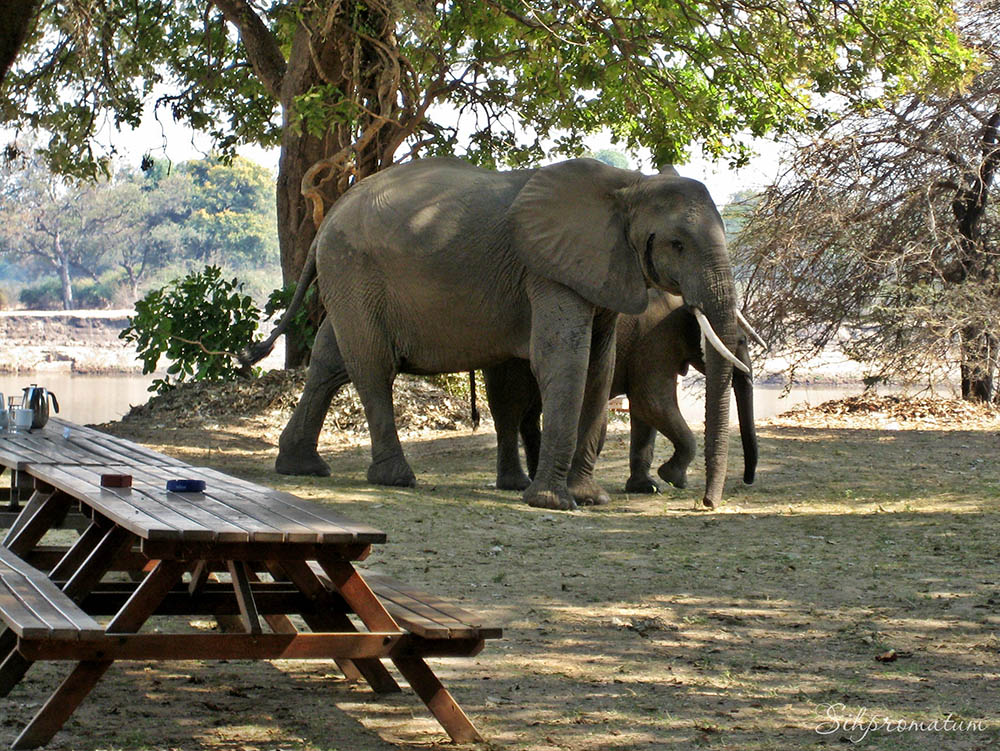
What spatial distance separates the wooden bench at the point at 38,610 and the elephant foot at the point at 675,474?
7.48 metres

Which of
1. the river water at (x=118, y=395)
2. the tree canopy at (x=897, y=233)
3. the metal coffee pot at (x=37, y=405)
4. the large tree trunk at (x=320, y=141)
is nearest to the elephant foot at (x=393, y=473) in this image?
the metal coffee pot at (x=37, y=405)

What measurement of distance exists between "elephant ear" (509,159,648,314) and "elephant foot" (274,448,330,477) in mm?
2739

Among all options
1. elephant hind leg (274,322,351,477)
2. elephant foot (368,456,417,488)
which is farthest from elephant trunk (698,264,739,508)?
elephant hind leg (274,322,351,477)

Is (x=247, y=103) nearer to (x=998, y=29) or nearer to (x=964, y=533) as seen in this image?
(x=998, y=29)

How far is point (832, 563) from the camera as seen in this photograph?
313 inches

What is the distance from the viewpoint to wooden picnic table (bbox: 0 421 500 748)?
13.7 feet

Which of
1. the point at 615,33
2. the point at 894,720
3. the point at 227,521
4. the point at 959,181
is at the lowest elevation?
the point at 894,720

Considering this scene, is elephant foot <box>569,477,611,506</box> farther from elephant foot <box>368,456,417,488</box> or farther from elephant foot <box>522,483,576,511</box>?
elephant foot <box>368,456,417,488</box>

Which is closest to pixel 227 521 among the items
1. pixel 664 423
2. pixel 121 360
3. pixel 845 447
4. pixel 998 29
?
pixel 664 423

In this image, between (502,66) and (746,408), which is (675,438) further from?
(502,66)

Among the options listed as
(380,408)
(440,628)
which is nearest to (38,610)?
(440,628)

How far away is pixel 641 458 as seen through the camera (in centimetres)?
1141

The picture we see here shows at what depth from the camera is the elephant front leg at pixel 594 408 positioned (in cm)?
1049

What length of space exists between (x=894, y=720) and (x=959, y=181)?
15.0 m
